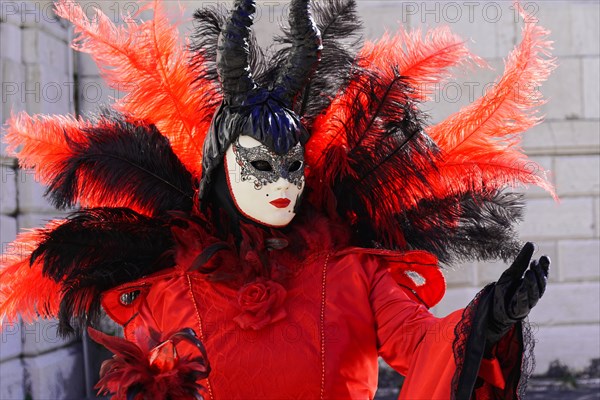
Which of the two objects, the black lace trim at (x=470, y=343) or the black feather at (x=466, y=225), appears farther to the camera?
the black feather at (x=466, y=225)

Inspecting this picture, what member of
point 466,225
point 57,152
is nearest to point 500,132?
point 466,225

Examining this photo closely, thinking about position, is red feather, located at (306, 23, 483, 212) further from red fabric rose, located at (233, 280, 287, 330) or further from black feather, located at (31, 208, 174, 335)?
black feather, located at (31, 208, 174, 335)

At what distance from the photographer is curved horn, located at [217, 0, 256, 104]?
→ 2260mm

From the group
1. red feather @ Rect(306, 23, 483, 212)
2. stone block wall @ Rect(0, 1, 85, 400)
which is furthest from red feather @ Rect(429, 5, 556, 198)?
stone block wall @ Rect(0, 1, 85, 400)

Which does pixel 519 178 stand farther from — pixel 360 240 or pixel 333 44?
pixel 333 44

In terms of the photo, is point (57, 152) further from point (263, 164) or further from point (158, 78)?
point (263, 164)

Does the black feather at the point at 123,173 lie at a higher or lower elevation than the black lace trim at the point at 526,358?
higher

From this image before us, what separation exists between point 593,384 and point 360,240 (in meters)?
3.46

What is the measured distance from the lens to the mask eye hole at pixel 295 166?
233 cm

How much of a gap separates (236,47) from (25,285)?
1.00m

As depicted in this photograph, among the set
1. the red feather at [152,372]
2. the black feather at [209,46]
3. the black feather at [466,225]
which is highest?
the black feather at [209,46]

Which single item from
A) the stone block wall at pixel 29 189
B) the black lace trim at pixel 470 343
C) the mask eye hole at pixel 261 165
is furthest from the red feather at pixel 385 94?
the stone block wall at pixel 29 189

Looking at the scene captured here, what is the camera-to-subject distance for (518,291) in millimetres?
1725

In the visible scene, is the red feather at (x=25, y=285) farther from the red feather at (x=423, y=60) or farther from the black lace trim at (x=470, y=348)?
the black lace trim at (x=470, y=348)
